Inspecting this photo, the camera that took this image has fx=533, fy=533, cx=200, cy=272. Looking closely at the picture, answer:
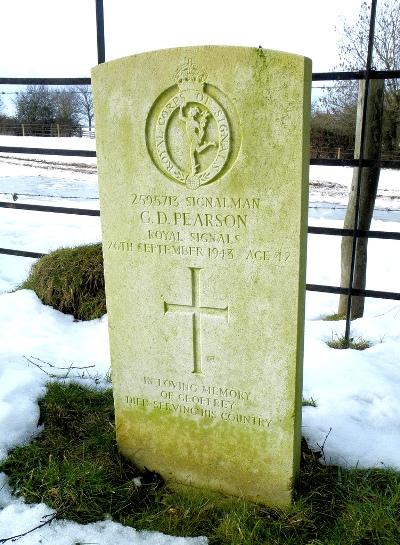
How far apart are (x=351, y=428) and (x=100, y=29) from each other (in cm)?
304

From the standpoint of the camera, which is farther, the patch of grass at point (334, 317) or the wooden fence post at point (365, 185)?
the patch of grass at point (334, 317)

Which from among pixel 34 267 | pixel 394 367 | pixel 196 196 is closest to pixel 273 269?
pixel 196 196

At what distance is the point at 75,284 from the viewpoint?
4195 millimetres

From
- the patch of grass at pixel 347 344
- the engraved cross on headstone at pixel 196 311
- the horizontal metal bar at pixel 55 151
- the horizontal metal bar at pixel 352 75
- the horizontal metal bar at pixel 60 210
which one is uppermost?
the horizontal metal bar at pixel 352 75

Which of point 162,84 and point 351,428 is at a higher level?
point 162,84

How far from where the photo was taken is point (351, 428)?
279cm

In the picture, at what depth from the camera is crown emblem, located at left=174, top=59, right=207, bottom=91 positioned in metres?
2.00

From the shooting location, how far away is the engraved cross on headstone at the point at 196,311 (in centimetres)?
227

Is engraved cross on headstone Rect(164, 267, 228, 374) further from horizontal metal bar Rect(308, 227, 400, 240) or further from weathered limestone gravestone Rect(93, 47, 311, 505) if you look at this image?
horizontal metal bar Rect(308, 227, 400, 240)

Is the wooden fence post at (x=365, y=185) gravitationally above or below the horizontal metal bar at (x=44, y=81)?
below

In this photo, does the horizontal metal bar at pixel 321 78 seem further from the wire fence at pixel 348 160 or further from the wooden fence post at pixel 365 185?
the wooden fence post at pixel 365 185

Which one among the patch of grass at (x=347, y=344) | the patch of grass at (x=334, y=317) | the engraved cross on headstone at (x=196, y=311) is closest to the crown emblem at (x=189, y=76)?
the engraved cross on headstone at (x=196, y=311)

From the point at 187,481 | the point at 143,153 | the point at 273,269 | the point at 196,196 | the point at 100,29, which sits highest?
the point at 100,29

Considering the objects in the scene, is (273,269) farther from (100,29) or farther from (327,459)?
(100,29)
